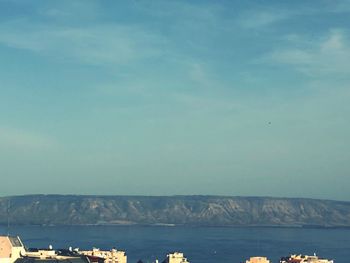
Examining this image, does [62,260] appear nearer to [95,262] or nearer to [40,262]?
[40,262]

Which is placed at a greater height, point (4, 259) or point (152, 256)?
point (152, 256)

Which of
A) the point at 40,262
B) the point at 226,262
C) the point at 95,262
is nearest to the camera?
the point at 40,262

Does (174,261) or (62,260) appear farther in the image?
(174,261)

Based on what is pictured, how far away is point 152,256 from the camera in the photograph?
19550cm

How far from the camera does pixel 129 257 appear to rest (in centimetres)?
19075

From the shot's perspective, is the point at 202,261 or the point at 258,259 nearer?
the point at 258,259

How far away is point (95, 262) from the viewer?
107500mm

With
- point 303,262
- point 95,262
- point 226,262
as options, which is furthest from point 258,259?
point 226,262

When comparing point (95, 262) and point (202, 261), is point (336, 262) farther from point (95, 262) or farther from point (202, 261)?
point (95, 262)

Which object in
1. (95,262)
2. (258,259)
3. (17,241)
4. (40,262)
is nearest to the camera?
(40,262)

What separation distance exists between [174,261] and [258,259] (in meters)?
13.9

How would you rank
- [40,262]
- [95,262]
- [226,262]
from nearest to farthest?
[40,262]
[95,262]
[226,262]

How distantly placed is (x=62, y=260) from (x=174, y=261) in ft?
121

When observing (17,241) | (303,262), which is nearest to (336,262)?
(303,262)
